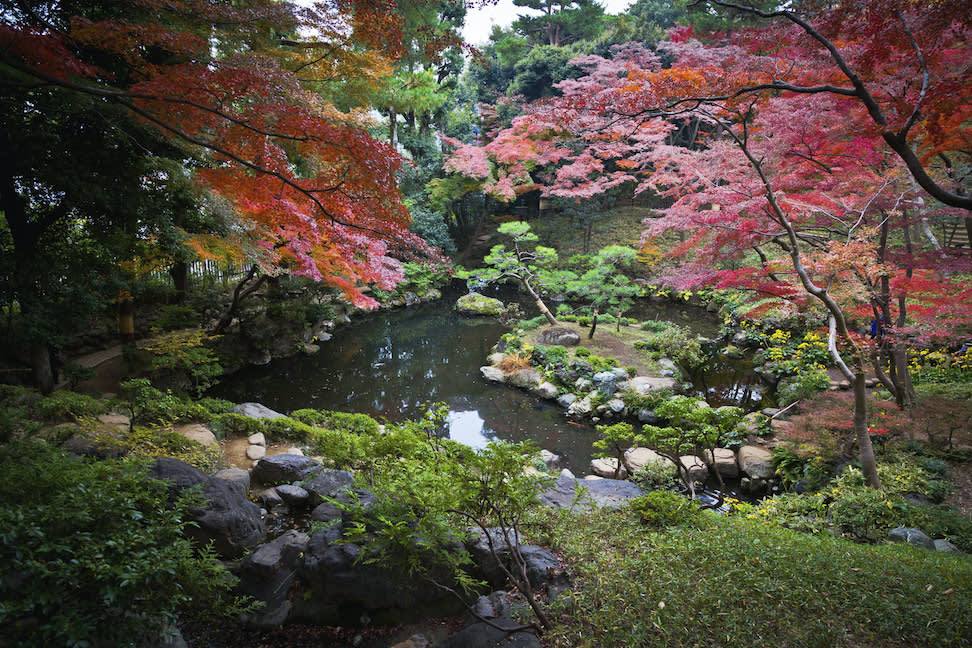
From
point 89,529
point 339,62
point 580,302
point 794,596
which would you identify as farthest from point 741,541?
point 580,302

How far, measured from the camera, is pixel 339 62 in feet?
20.7

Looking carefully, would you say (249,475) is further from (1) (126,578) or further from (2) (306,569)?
(1) (126,578)

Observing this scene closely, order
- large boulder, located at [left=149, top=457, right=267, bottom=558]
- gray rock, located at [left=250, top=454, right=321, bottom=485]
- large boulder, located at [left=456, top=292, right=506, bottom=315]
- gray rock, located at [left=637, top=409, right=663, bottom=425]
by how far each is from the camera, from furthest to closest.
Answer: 1. large boulder, located at [left=456, top=292, right=506, bottom=315]
2. gray rock, located at [left=637, top=409, right=663, bottom=425]
3. gray rock, located at [left=250, top=454, right=321, bottom=485]
4. large boulder, located at [left=149, top=457, right=267, bottom=558]

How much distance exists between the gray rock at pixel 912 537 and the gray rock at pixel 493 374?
609 centimetres

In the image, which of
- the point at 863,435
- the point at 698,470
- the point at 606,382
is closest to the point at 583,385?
the point at 606,382

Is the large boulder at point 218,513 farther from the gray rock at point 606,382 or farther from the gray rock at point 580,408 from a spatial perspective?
the gray rock at point 606,382

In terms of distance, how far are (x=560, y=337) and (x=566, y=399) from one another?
2.31 metres

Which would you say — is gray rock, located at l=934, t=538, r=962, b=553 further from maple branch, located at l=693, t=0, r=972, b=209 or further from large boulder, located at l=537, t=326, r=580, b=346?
large boulder, located at l=537, t=326, r=580, b=346

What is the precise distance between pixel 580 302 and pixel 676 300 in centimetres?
301

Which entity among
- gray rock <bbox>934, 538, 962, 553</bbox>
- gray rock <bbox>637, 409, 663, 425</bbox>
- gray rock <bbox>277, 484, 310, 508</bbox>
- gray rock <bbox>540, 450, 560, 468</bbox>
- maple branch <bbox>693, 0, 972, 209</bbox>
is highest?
maple branch <bbox>693, 0, 972, 209</bbox>

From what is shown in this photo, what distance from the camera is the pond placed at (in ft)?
22.9

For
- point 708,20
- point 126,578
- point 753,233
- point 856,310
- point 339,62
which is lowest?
point 126,578

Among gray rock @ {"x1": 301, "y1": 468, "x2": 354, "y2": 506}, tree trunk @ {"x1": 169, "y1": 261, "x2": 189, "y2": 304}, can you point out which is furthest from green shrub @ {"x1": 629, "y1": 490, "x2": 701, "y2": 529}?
tree trunk @ {"x1": 169, "y1": 261, "x2": 189, "y2": 304}

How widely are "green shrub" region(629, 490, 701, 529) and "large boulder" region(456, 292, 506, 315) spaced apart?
32.7ft
